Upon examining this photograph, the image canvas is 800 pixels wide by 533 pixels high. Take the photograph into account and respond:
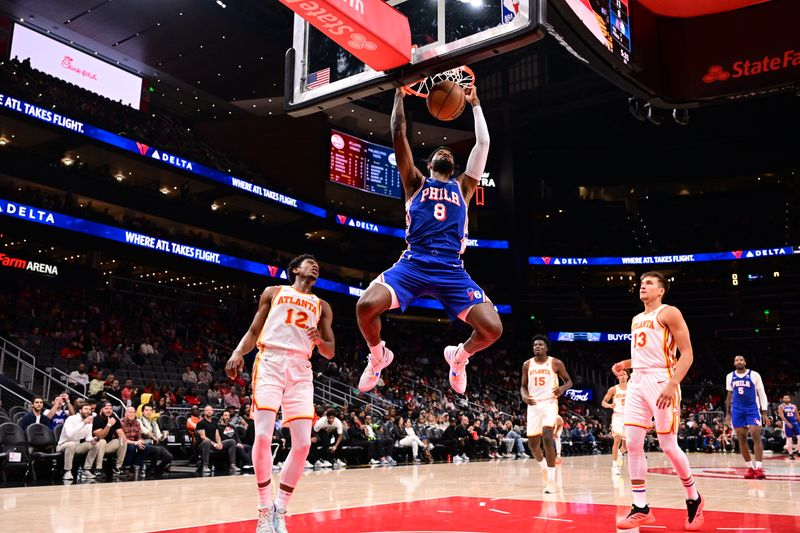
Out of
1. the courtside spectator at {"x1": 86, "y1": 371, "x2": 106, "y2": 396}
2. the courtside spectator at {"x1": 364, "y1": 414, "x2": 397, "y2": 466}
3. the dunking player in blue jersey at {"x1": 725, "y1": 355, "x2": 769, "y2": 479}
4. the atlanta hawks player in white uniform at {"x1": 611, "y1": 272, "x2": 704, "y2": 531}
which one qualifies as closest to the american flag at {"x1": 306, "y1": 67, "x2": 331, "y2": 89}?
the atlanta hawks player in white uniform at {"x1": 611, "y1": 272, "x2": 704, "y2": 531}

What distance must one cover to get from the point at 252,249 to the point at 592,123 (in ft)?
66.6

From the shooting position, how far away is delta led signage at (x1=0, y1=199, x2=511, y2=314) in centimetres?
1995

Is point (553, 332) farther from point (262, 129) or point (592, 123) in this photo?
point (262, 129)

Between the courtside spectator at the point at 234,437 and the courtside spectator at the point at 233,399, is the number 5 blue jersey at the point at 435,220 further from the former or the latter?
the courtside spectator at the point at 233,399

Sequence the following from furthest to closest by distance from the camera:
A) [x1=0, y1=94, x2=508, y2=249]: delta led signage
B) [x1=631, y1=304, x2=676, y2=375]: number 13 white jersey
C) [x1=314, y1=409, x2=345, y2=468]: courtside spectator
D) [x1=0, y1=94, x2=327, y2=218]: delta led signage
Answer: [x1=0, y1=94, x2=508, y2=249]: delta led signage < [x1=0, y1=94, x2=327, y2=218]: delta led signage < [x1=314, y1=409, x2=345, y2=468]: courtside spectator < [x1=631, y1=304, x2=676, y2=375]: number 13 white jersey

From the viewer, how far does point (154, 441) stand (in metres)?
12.2

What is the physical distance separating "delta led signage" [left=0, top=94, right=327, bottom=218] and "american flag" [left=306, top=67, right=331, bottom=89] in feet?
58.5

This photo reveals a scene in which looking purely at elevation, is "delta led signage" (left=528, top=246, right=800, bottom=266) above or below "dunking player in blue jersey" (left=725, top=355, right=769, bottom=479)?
above

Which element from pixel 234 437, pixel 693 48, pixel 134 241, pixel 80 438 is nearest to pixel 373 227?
pixel 134 241

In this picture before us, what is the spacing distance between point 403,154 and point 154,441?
31.5 feet

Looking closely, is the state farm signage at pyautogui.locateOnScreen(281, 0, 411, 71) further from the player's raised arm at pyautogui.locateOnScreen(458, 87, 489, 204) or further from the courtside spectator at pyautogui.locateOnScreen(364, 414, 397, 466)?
the courtside spectator at pyautogui.locateOnScreen(364, 414, 397, 466)

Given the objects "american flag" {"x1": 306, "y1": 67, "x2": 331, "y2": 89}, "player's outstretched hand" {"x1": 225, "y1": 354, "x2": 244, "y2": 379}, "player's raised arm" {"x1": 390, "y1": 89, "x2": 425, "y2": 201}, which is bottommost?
"player's outstretched hand" {"x1": 225, "y1": 354, "x2": 244, "y2": 379}

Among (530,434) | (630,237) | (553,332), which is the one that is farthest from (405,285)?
(630,237)

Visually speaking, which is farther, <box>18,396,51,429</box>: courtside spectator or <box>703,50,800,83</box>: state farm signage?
<box>18,396,51,429</box>: courtside spectator
